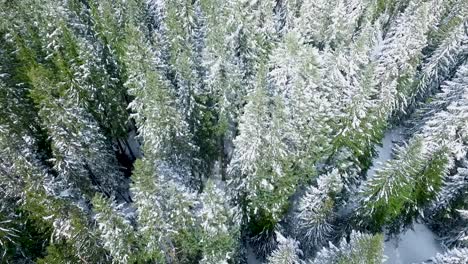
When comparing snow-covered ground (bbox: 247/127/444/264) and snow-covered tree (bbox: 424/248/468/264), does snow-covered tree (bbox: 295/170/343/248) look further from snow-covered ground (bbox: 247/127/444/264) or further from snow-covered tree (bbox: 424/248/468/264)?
snow-covered ground (bbox: 247/127/444/264)

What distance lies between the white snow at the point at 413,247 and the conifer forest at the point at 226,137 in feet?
0.40

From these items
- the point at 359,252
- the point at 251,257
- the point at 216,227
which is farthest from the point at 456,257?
the point at 251,257

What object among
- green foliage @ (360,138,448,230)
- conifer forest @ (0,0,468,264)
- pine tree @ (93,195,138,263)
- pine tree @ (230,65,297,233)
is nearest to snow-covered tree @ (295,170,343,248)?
conifer forest @ (0,0,468,264)

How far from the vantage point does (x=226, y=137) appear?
2778 centimetres

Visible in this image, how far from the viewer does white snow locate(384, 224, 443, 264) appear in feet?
97.1

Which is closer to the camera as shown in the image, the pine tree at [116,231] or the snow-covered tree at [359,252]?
the snow-covered tree at [359,252]

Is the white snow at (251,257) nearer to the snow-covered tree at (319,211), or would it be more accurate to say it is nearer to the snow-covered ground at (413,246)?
the snow-covered tree at (319,211)

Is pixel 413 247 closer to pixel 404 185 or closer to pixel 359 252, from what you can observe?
pixel 404 185

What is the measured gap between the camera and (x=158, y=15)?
32406mm

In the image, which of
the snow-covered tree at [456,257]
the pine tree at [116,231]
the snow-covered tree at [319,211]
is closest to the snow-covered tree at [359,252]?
the snow-covered tree at [319,211]

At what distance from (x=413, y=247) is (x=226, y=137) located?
1692 centimetres

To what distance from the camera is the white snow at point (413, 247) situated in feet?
97.1

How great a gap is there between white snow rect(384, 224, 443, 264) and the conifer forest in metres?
0.12

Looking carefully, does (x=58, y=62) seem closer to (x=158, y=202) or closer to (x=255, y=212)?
(x=158, y=202)
